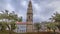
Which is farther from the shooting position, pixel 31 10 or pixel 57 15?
pixel 31 10

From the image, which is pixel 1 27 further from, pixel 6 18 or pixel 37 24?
pixel 37 24

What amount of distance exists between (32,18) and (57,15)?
12.2 m

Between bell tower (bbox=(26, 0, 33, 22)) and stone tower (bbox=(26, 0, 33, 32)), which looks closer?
stone tower (bbox=(26, 0, 33, 32))

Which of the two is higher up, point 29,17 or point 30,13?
point 30,13

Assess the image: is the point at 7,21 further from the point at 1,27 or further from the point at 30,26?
the point at 30,26

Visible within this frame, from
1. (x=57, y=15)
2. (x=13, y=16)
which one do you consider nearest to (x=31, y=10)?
(x=57, y=15)

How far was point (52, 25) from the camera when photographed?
63.9 m

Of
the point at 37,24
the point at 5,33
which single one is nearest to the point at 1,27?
the point at 5,33

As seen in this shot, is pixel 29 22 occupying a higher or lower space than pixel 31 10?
lower

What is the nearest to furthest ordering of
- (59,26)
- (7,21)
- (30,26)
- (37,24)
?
1. (7,21)
2. (59,26)
3. (30,26)
4. (37,24)

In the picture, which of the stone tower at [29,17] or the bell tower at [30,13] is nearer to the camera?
the stone tower at [29,17]

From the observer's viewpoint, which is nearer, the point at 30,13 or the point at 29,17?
the point at 30,13

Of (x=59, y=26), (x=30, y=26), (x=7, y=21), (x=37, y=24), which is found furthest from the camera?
(x=37, y=24)

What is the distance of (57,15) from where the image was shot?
6600 centimetres
